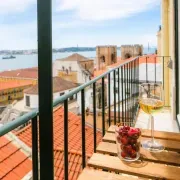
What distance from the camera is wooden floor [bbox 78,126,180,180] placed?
1119mm

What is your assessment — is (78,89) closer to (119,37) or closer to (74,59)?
(74,59)

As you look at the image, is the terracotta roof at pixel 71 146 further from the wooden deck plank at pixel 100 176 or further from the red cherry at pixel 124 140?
the wooden deck plank at pixel 100 176

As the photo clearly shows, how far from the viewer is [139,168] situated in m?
1.17

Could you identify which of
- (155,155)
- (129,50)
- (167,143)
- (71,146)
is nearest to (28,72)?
(155,155)

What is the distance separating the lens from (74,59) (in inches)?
1097

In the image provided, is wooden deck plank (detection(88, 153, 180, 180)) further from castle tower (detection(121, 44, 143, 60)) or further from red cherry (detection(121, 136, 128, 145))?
castle tower (detection(121, 44, 143, 60))

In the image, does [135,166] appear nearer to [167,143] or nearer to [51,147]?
[167,143]

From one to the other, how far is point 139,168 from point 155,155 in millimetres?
189

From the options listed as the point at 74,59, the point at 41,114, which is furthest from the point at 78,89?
the point at 74,59

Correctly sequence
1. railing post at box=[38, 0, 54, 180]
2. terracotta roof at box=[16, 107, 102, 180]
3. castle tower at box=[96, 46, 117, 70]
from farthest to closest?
castle tower at box=[96, 46, 117, 70] < terracotta roof at box=[16, 107, 102, 180] < railing post at box=[38, 0, 54, 180]

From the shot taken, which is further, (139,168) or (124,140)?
(124,140)

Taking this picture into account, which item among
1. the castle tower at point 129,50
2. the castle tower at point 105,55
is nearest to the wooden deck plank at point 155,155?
the castle tower at point 105,55

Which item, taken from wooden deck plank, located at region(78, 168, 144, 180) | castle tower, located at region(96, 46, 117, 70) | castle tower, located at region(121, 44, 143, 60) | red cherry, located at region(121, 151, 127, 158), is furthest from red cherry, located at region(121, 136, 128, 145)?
castle tower, located at region(121, 44, 143, 60)

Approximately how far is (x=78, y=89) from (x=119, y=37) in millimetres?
29537
